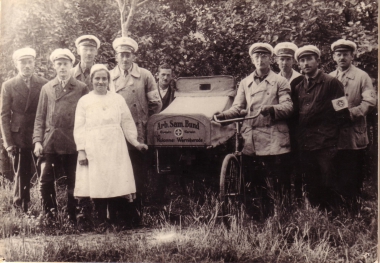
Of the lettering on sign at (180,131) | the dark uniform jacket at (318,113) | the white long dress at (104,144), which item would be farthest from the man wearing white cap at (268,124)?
the white long dress at (104,144)

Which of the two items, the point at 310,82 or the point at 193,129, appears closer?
the point at 193,129

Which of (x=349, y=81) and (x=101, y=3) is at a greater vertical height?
(x=101, y=3)

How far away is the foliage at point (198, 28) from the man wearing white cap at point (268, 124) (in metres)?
0.17

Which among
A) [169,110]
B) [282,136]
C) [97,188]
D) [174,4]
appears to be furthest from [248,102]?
[97,188]

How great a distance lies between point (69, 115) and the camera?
4461mm

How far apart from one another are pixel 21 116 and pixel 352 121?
3.19 meters

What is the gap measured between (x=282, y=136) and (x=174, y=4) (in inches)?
65.0

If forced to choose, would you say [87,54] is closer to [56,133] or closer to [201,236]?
[56,133]

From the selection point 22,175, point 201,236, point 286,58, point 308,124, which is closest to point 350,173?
point 308,124

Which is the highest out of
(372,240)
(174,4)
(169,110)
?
(174,4)

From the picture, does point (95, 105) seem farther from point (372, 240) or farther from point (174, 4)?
point (372, 240)

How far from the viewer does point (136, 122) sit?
4406mm

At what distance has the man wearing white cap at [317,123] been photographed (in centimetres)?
416

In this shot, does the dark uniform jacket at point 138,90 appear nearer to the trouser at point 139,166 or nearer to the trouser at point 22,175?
the trouser at point 139,166
